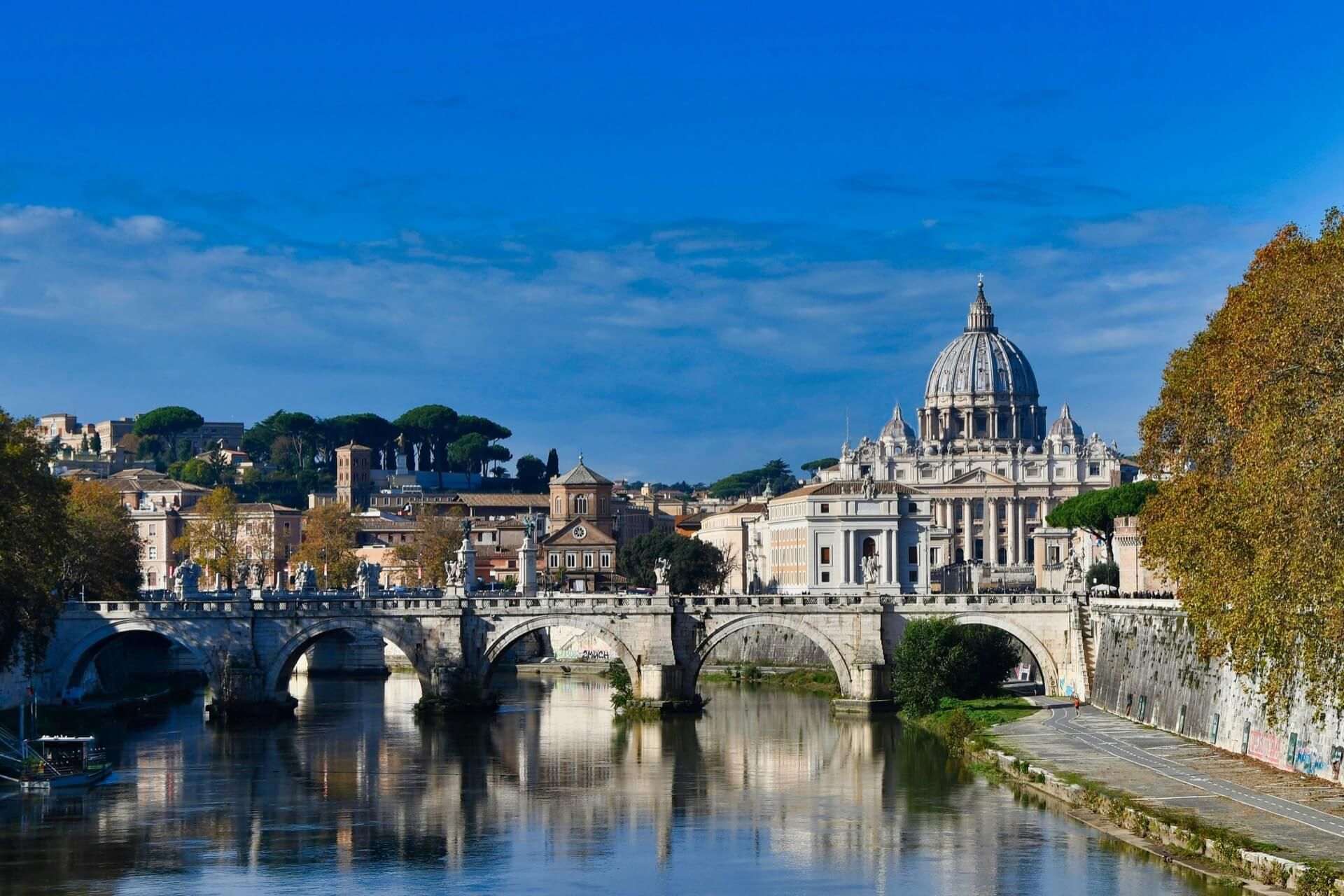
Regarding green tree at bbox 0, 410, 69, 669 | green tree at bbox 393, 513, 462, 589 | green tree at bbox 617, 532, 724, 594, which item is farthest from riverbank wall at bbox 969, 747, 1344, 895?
green tree at bbox 393, 513, 462, 589

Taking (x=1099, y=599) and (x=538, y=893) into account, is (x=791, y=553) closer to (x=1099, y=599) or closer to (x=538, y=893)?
(x=1099, y=599)

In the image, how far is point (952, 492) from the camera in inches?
5910

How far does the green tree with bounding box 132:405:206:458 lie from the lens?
571ft

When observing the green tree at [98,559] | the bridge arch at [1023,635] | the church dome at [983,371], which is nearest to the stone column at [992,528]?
the church dome at [983,371]

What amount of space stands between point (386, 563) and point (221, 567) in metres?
24.3

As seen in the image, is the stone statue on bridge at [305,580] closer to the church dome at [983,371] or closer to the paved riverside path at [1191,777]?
the paved riverside path at [1191,777]

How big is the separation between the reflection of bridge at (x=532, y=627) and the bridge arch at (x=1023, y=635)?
36 millimetres

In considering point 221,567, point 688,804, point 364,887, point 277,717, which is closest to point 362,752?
point 277,717

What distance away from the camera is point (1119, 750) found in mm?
41344

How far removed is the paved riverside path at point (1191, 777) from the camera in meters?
30.4

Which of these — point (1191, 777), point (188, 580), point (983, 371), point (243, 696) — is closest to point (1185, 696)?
point (1191, 777)

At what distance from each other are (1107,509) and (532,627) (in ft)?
98.8

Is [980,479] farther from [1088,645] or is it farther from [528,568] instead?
[1088,645]

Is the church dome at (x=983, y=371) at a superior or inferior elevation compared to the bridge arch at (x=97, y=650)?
superior
